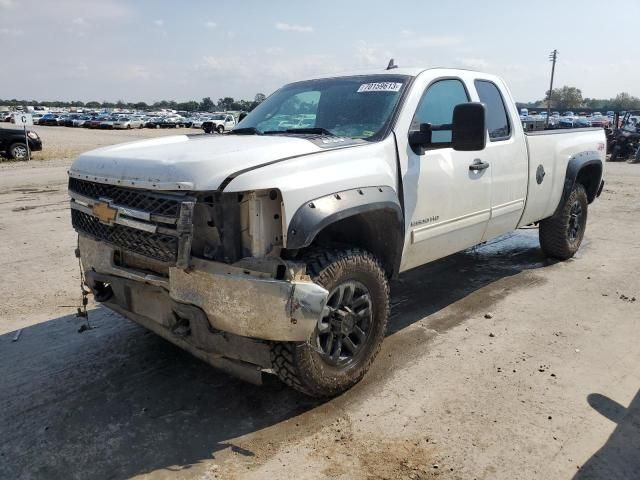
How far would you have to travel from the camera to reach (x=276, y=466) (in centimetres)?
266

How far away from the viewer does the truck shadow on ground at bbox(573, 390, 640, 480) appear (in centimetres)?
259

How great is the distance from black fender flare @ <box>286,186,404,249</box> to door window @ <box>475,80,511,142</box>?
1748mm

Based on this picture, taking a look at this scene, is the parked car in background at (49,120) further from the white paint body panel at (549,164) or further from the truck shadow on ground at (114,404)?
the white paint body panel at (549,164)

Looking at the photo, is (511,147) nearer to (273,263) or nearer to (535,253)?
(535,253)

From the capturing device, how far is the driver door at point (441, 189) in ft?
12.2

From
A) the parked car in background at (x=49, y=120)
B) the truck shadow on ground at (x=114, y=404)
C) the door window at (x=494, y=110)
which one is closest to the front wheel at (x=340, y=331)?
the truck shadow on ground at (x=114, y=404)

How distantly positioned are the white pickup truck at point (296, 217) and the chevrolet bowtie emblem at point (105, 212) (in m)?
0.01

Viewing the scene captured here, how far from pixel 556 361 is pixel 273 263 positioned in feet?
7.53

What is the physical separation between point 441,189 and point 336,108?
994 mm

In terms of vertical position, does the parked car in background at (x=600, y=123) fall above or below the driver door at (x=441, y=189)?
above

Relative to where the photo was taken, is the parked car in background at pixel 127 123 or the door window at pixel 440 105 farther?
the parked car in background at pixel 127 123

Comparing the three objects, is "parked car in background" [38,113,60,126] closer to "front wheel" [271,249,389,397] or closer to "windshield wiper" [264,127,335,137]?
"windshield wiper" [264,127,335,137]

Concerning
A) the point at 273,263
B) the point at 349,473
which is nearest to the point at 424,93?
the point at 273,263

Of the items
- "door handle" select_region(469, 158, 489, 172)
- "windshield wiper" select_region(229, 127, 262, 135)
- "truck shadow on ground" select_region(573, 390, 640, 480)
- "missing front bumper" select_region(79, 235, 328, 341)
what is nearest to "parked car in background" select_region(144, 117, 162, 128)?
"windshield wiper" select_region(229, 127, 262, 135)
